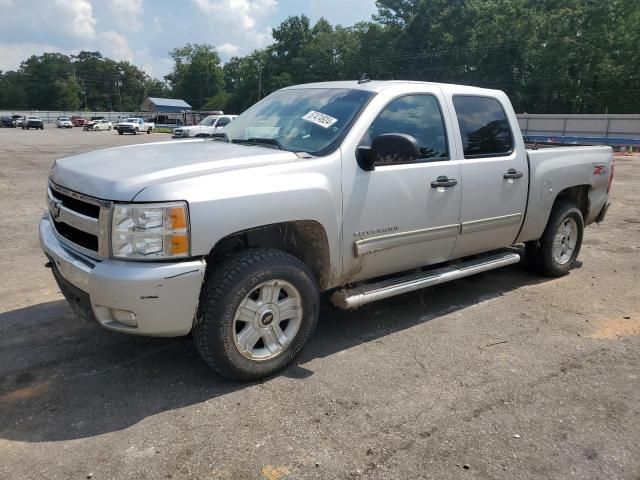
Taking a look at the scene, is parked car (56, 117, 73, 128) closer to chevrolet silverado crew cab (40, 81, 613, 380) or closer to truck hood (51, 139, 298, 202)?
chevrolet silverado crew cab (40, 81, 613, 380)

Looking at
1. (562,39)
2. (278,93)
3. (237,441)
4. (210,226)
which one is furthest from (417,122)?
(562,39)

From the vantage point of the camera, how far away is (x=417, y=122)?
4.22 m

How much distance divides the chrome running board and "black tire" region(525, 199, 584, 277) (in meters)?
0.67

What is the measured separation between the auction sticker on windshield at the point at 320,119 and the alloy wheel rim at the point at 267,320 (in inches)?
49.4

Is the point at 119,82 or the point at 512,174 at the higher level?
the point at 119,82

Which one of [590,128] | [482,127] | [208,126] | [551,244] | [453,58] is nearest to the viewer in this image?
[482,127]

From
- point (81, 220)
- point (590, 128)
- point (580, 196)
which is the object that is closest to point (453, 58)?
point (590, 128)

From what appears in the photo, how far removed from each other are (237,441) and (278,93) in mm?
3143

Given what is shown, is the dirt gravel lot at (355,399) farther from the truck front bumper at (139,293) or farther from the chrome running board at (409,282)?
the truck front bumper at (139,293)

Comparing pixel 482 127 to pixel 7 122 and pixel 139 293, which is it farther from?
pixel 7 122

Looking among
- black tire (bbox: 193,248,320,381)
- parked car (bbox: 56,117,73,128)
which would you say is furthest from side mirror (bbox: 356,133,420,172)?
parked car (bbox: 56,117,73,128)

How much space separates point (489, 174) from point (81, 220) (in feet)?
10.6

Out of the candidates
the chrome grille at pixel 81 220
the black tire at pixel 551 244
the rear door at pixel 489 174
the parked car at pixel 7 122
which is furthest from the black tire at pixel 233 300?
the parked car at pixel 7 122

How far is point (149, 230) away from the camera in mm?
2883
